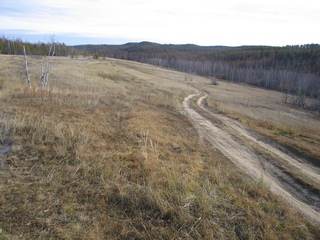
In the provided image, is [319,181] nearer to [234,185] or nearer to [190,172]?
[234,185]

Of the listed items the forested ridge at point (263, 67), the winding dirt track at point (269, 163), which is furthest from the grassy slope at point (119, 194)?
the forested ridge at point (263, 67)

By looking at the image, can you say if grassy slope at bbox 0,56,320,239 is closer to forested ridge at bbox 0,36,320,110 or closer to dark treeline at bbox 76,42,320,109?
forested ridge at bbox 0,36,320,110

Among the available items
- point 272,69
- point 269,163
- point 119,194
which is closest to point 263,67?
point 272,69

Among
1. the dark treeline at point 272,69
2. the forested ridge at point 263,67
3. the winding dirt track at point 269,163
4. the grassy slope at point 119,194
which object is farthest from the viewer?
the dark treeline at point 272,69

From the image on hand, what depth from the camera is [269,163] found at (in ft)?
29.4

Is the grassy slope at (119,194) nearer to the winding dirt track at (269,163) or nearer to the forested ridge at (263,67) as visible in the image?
the winding dirt track at (269,163)

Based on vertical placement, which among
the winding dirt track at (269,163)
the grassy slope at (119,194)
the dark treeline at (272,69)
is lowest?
the winding dirt track at (269,163)

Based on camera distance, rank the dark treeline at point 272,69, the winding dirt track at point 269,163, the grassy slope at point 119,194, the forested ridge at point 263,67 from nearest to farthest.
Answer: the grassy slope at point 119,194 → the winding dirt track at point 269,163 → the forested ridge at point 263,67 → the dark treeline at point 272,69

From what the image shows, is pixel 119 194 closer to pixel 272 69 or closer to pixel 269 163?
pixel 269 163

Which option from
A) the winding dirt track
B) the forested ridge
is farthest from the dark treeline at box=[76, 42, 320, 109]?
the winding dirt track

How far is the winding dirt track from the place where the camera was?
624 cm

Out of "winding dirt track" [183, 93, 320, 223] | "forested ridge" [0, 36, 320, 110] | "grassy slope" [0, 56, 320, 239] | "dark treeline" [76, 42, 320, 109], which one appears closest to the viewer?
"grassy slope" [0, 56, 320, 239]

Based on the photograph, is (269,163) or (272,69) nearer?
(269,163)

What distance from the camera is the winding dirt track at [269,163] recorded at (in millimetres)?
6242
